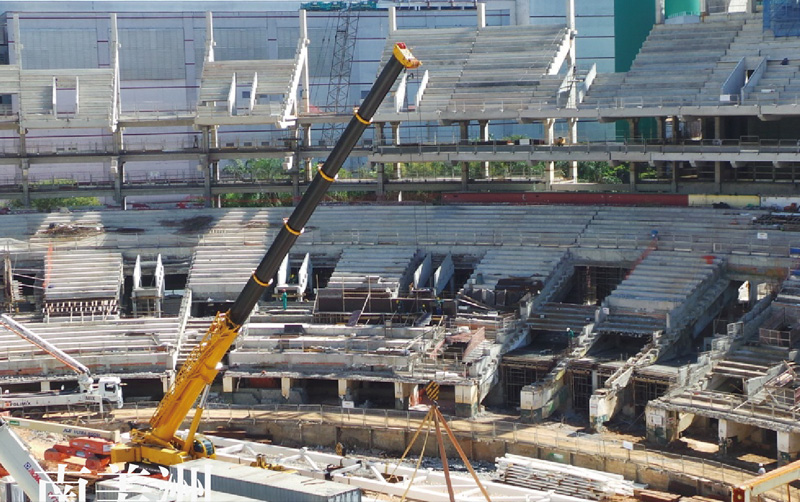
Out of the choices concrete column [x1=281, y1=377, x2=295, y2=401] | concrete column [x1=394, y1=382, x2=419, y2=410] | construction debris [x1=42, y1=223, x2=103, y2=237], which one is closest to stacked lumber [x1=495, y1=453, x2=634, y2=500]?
concrete column [x1=394, y1=382, x2=419, y2=410]

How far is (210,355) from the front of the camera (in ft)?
131

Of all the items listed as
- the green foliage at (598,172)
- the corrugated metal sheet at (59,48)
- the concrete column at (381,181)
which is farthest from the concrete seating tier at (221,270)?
the corrugated metal sheet at (59,48)

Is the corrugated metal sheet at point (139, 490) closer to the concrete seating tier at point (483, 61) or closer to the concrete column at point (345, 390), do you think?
the concrete column at point (345, 390)

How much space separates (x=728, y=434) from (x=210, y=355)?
50.5 ft

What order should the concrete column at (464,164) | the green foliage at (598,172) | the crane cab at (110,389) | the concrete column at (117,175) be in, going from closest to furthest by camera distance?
1. the crane cab at (110,389)
2. the concrete column at (464,164)
3. the concrete column at (117,175)
4. the green foliage at (598,172)

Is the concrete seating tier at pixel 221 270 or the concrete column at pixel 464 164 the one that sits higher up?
the concrete column at pixel 464 164

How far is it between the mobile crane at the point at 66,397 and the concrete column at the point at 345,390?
295 inches

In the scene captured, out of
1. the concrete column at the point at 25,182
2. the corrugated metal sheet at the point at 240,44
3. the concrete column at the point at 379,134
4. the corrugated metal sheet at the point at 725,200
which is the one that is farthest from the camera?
the corrugated metal sheet at the point at 240,44

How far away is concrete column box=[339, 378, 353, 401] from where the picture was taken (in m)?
50.2

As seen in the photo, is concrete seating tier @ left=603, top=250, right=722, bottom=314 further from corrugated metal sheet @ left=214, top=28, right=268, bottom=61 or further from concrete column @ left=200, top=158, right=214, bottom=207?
corrugated metal sheet @ left=214, top=28, right=268, bottom=61

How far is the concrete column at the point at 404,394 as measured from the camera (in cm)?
4938

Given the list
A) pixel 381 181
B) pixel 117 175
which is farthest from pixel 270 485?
pixel 117 175

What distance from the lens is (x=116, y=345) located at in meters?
52.9

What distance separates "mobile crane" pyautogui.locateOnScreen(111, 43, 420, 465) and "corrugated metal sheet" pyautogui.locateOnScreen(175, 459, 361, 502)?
5.99 feet
